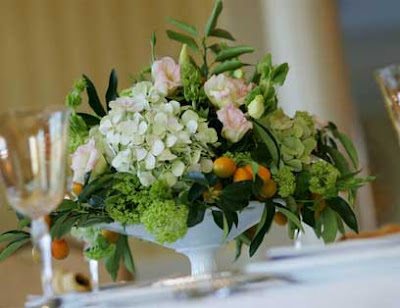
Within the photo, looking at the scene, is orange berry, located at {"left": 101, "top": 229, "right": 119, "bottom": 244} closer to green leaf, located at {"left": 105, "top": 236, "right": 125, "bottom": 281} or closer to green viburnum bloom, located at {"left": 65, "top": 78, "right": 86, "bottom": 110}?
green leaf, located at {"left": 105, "top": 236, "right": 125, "bottom": 281}

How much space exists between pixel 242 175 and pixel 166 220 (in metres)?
0.12

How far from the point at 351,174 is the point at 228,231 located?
237 mm

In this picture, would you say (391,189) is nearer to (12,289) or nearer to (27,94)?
(27,94)

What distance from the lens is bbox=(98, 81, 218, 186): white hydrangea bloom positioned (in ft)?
3.87

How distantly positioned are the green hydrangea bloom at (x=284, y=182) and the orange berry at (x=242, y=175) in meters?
0.05

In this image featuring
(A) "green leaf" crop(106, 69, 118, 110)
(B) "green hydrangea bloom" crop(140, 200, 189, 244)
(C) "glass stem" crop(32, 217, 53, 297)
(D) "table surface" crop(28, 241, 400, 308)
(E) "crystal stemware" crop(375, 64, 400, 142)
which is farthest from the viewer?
(A) "green leaf" crop(106, 69, 118, 110)

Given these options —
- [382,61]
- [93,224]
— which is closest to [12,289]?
[93,224]

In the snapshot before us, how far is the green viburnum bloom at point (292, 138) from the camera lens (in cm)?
125

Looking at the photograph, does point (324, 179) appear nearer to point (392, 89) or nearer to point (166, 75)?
point (392, 89)

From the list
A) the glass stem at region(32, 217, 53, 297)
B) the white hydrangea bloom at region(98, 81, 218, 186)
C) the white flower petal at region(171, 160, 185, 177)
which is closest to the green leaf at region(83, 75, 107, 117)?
the white hydrangea bloom at region(98, 81, 218, 186)

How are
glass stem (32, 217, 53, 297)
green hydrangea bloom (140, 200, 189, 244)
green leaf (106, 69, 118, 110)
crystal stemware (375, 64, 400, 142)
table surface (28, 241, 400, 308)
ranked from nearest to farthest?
table surface (28, 241, 400, 308), glass stem (32, 217, 53, 297), green hydrangea bloom (140, 200, 189, 244), crystal stemware (375, 64, 400, 142), green leaf (106, 69, 118, 110)

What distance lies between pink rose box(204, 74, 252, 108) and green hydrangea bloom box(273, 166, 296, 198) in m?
0.12

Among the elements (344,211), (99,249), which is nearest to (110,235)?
(99,249)

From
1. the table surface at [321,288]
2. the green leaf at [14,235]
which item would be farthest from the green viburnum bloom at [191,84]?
the table surface at [321,288]
